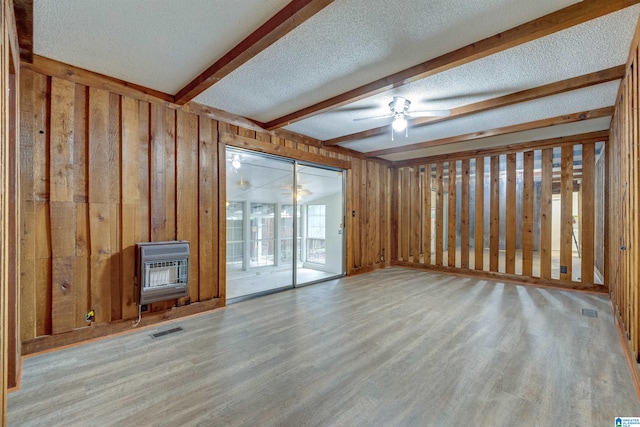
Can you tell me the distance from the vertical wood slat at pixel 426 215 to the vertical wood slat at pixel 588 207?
249cm

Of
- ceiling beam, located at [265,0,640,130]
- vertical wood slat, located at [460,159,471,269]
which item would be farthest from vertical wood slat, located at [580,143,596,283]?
ceiling beam, located at [265,0,640,130]

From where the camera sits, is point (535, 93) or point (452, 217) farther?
point (452, 217)

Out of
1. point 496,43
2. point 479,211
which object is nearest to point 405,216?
point 479,211

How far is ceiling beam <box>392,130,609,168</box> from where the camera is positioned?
4.39 m

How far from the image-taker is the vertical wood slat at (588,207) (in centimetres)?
440

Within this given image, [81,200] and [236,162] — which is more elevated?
[236,162]

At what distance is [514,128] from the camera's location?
412cm

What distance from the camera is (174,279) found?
303cm

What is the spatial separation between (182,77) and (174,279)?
2.10 metres

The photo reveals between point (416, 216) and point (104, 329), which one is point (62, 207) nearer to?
point (104, 329)

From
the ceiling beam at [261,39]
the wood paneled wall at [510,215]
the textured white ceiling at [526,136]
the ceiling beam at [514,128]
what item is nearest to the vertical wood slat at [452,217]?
the wood paneled wall at [510,215]

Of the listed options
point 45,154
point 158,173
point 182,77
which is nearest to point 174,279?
point 158,173

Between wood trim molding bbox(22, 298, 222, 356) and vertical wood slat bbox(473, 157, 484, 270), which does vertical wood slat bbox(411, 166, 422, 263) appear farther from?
wood trim molding bbox(22, 298, 222, 356)

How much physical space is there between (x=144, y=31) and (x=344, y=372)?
9.74ft
